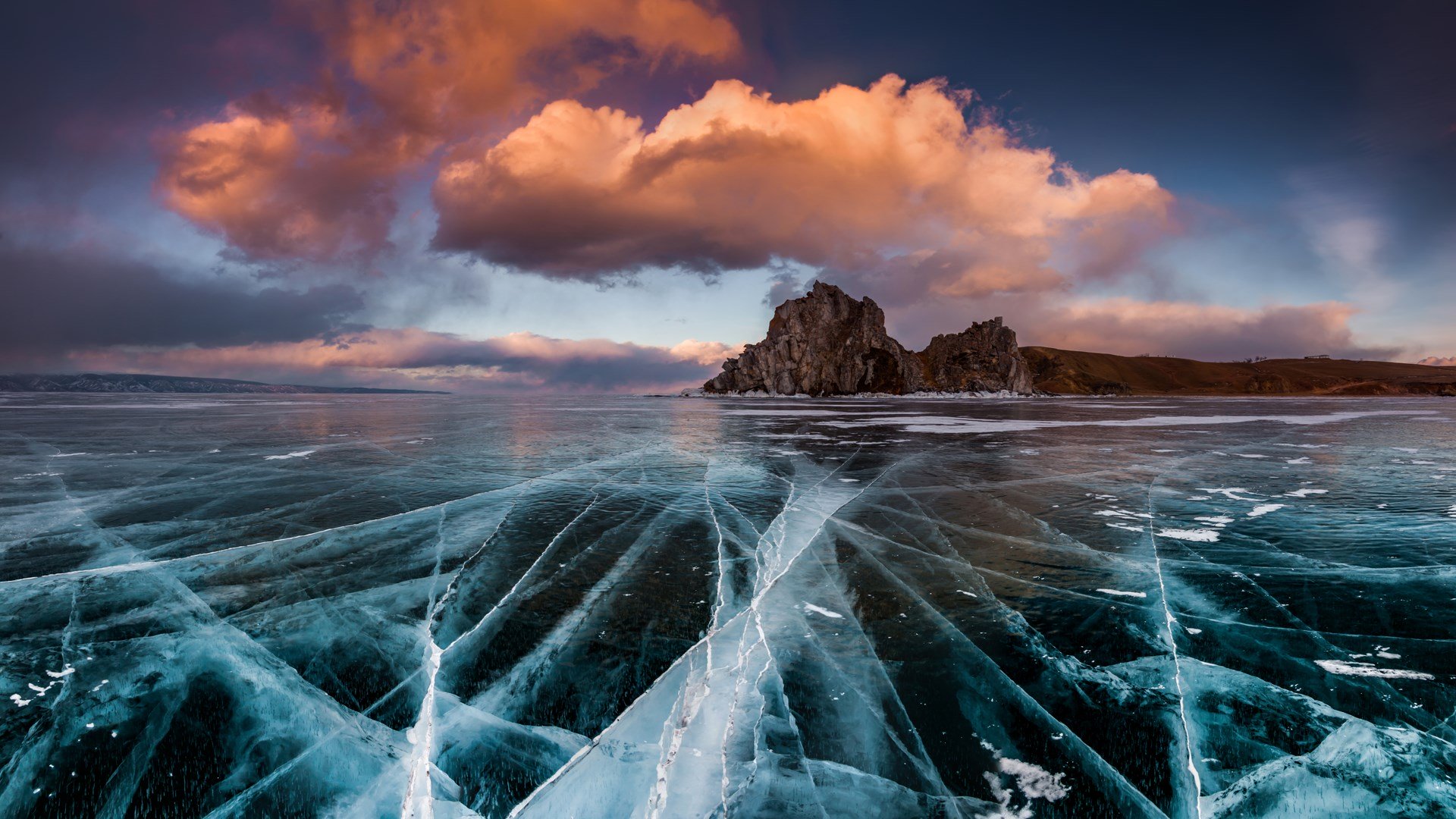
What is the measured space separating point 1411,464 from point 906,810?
22.3 meters

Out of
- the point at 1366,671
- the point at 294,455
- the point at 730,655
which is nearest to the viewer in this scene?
the point at 1366,671

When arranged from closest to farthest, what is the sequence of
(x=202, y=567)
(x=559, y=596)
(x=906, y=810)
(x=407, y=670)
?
(x=906, y=810) → (x=407, y=670) → (x=559, y=596) → (x=202, y=567)

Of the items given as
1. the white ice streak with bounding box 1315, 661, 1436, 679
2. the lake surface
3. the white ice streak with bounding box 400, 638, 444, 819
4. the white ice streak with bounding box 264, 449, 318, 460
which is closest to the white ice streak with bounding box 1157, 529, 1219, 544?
the lake surface

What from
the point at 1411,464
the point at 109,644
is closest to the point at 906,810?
the point at 109,644

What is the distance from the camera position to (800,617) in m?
6.00

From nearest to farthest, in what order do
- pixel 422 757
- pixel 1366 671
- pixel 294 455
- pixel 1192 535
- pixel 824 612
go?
pixel 422 757 → pixel 1366 671 → pixel 824 612 → pixel 1192 535 → pixel 294 455

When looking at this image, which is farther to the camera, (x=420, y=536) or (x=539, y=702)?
(x=420, y=536)

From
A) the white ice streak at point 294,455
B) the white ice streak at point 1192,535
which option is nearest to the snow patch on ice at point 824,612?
the white ice streak at point 1192,535

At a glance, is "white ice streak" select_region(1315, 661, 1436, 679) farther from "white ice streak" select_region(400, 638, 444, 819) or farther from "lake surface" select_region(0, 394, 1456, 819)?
"white ice streak" select_region(400, 638, 444, 819)

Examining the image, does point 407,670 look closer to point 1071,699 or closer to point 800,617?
point 800,617

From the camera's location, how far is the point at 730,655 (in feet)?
17.0

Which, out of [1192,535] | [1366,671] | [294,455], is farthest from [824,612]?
[294,455]

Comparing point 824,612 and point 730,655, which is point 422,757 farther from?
point 824,612

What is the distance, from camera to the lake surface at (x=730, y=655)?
3635 millimetres
